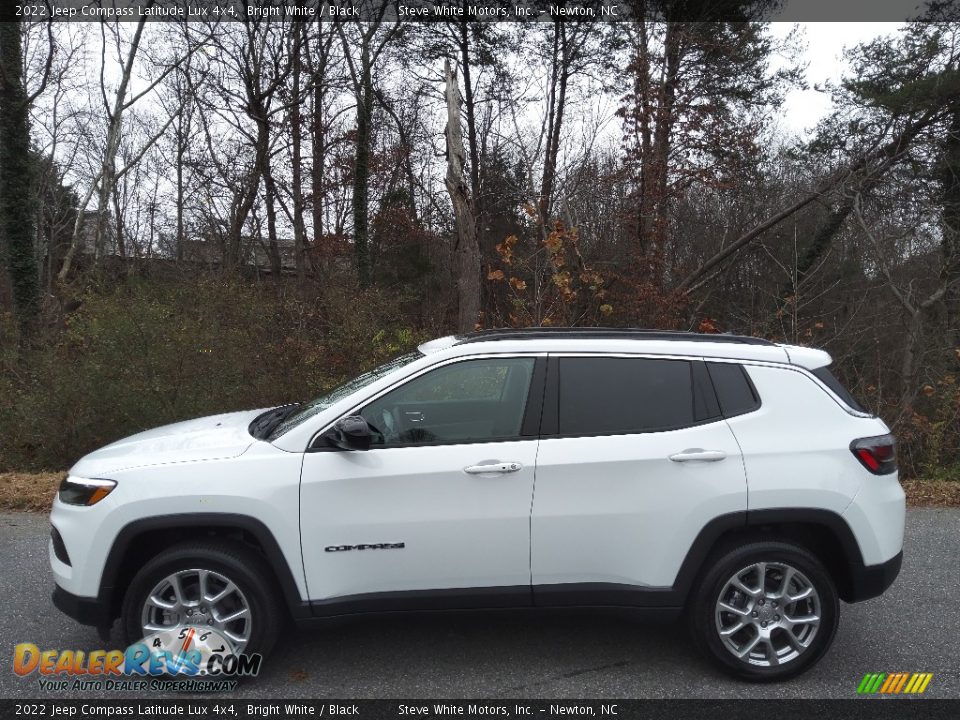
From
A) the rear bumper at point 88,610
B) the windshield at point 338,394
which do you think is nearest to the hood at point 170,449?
the windshield at point 338,394

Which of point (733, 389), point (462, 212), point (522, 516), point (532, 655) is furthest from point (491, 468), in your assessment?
point (462, 212)

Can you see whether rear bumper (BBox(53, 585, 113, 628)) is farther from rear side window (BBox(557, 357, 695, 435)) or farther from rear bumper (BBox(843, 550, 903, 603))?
rear bumper (BBox(843, 550, 903, 603))

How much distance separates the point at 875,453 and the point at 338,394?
277 centimetres

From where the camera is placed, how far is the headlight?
3428mm

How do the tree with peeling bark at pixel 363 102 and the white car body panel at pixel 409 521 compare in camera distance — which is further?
the tree with peeling bark at pixel 363 102

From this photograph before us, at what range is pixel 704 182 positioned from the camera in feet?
52.0

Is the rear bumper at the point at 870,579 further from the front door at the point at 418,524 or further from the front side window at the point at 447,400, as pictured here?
the front side window at the point at 447,400

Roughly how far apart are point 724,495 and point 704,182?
13.7 meters

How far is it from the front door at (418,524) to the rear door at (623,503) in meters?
0.12

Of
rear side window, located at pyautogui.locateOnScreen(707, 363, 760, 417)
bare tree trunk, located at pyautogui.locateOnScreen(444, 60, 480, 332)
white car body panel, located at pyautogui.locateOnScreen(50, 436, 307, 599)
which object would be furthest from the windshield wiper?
bare tree trunk, located at pyautogui.locateOnScreen(444, 60, 480, 332)

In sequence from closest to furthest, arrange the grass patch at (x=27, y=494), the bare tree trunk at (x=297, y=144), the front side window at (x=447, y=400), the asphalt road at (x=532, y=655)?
the asphalt road at (x=532, y=655) → the front side window at (x=447, y=400) → the grass patch at (x=27, y=494) → the bare tree trunk at (x=297, y=144)

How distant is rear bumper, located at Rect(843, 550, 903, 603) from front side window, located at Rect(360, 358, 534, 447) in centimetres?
181

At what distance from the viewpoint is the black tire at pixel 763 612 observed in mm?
3516
